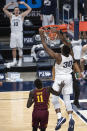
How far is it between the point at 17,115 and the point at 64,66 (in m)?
2.38

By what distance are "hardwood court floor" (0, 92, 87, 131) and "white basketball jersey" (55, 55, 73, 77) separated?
130 centimetres

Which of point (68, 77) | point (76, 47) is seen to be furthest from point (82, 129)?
point (76, 47)

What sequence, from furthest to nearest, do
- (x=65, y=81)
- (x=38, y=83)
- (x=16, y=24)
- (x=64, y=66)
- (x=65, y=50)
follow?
1. (x=16, y=24)
2. (x=65, y=81)
3. (x=64, y=66)
4. (x=65, y=50)
5. (x=38, y=83)

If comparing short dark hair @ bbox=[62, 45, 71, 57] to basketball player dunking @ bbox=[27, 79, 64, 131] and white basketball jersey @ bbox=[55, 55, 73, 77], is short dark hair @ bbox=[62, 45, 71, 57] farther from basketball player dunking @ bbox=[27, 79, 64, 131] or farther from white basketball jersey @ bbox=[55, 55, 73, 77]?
basketball player dunking @ bbox=[27, 79, 64, 131]

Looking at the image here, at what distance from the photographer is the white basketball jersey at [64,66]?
33.6 ft

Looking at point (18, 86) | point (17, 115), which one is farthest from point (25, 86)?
point (17, 115)

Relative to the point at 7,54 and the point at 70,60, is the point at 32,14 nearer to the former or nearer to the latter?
the point at 7,54

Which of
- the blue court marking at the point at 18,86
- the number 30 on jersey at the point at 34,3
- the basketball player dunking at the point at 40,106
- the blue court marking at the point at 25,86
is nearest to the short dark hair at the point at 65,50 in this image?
the basketball player dunking at the point at 40,106

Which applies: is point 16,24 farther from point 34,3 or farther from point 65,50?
point 65,50

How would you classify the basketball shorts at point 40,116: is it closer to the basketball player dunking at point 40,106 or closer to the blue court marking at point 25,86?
the basketball player dunking at point 40,106

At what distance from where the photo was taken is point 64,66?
33.8 feet

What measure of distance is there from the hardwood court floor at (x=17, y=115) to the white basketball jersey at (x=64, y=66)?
1.30 metres

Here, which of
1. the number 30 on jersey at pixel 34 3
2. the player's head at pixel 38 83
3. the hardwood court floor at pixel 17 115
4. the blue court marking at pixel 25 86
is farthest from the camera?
the number 30 on jersey at pixel 34 3

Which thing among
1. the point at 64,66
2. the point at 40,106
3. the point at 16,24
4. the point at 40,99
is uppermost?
the point at 64,66
